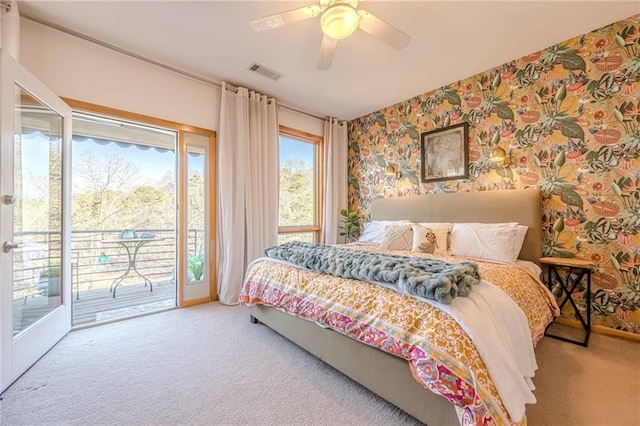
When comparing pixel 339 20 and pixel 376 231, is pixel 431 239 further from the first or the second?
pixel 339 20

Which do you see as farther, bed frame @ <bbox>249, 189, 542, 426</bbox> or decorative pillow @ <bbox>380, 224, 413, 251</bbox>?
decorative pillow @ <bbox>380, 224, 413, 251</bbox>

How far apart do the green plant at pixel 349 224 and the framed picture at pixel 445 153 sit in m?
1.26

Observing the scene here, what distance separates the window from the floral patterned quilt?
5.93ft

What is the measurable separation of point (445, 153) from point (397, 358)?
288 cm

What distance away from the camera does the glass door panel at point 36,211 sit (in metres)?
1.93

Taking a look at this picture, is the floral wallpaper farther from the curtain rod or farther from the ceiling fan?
the curtain rod

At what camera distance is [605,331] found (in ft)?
8.09

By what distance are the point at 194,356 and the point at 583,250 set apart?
3.63 m

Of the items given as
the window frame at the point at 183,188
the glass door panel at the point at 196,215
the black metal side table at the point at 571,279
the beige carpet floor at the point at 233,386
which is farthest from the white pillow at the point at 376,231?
the glass door panel at the point at 196,215

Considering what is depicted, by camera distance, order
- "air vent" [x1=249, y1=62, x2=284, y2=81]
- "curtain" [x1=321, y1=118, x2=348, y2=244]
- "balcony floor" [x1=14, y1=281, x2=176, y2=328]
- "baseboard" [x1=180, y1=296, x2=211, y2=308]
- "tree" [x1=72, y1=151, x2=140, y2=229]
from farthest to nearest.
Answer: "curtain" [x1=321, y1=118, x2=348, y2=244]
"tree" [x1=72, y1=151, x2=140, y2=229]
"baseboard" [x1=180, y1=296, x2=211, y2=308]
"air vent" [x1=249, y1=62, x2=284, y2=81]
"balcony floor" [x1=14, y1=281, x2=176, y2=328]

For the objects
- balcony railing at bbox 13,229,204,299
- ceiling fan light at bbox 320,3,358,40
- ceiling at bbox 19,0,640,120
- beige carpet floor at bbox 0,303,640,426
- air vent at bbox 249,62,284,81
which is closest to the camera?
beige carpet floor at bbox 0,303,640,426

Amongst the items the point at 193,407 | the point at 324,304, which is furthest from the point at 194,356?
the point at 324,304

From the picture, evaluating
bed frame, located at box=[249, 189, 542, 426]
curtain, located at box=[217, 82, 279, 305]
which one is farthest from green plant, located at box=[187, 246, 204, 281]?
bed frame, located at box=[249, 189, 542, 426]

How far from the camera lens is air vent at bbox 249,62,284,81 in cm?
305
